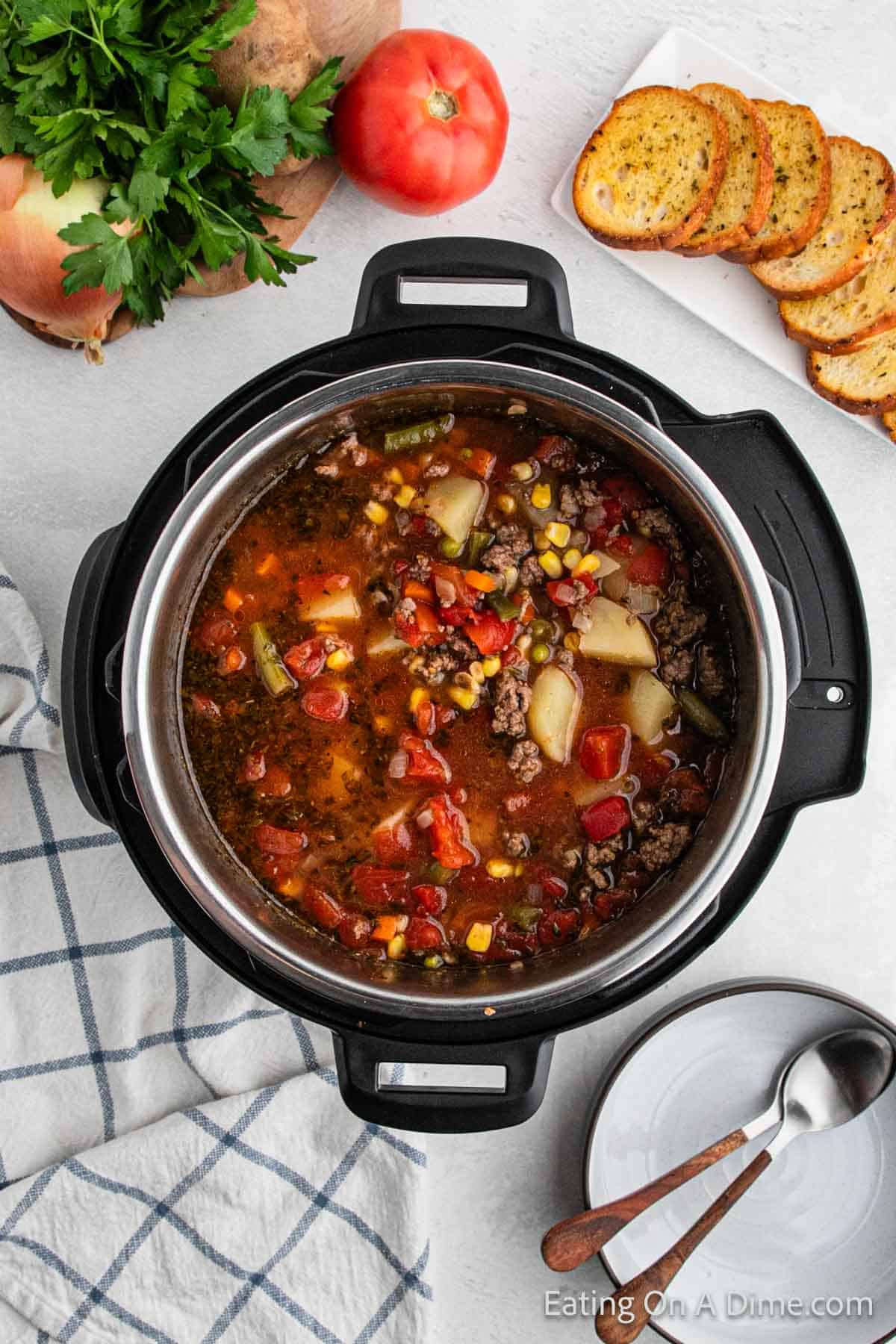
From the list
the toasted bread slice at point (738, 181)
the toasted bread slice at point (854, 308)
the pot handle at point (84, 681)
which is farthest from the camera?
the toasted bread slice at point (854, 308)

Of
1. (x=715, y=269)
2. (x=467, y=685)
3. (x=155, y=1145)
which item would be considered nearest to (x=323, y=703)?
(x=467, y=685)

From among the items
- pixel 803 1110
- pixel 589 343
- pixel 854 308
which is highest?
pixel 854 308

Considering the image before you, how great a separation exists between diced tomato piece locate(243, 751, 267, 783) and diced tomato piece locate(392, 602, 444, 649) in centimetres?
41

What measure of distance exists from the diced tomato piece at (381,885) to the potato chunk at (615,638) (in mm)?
635

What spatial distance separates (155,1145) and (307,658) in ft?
4.36

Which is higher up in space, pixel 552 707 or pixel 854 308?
pixel 854 308

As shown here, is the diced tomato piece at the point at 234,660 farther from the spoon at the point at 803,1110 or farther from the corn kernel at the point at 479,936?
the spoon at the point at 803,1110

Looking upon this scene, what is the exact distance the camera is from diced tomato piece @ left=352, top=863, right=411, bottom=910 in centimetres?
251

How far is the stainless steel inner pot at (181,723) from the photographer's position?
90.7 inches

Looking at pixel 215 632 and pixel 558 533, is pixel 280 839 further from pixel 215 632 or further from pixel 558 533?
pixel 558 533

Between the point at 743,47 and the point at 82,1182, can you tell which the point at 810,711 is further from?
the point at 82,1182

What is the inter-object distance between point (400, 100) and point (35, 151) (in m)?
0.80

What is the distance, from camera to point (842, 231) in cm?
281

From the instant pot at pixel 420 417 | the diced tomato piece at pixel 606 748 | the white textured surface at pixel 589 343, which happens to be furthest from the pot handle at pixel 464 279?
the diced tomato piece at pixel 606 748
